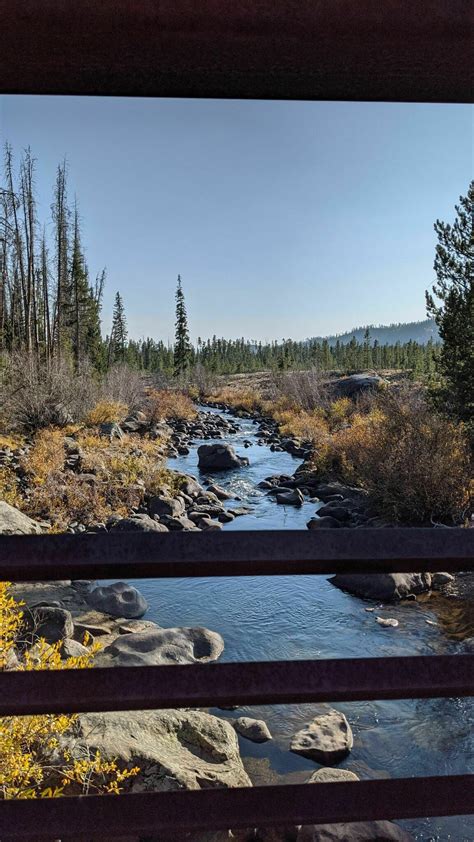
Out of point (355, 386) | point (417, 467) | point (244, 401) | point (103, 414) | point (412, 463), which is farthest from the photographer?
point (244, 401)

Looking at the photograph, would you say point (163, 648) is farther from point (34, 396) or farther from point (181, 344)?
point (181, 344)

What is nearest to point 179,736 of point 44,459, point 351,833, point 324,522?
point 351,833

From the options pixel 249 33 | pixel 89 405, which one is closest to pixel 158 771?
pixel 249 33

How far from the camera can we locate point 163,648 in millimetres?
5699

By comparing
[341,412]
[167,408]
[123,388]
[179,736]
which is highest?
[123,388]

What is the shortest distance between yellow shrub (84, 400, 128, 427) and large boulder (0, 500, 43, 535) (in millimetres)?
10606

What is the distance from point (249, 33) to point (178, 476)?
44.3ft

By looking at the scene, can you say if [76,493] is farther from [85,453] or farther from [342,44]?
[342,44]

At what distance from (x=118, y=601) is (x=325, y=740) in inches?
132

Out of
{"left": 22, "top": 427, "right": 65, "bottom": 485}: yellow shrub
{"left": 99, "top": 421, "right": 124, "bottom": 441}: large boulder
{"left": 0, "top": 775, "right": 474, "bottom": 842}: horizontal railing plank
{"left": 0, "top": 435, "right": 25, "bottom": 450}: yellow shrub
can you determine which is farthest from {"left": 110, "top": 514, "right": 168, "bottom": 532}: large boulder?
{"left": 0, "top": 775, "right": 474, "bottom": 842}: horizontal railing plank

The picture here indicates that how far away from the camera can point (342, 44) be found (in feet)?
3.17

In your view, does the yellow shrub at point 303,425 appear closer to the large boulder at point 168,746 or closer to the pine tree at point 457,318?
the pine tree at point 457,318

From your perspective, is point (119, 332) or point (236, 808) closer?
point (236, 808)

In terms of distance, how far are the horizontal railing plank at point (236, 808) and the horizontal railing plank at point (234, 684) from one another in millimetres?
154
